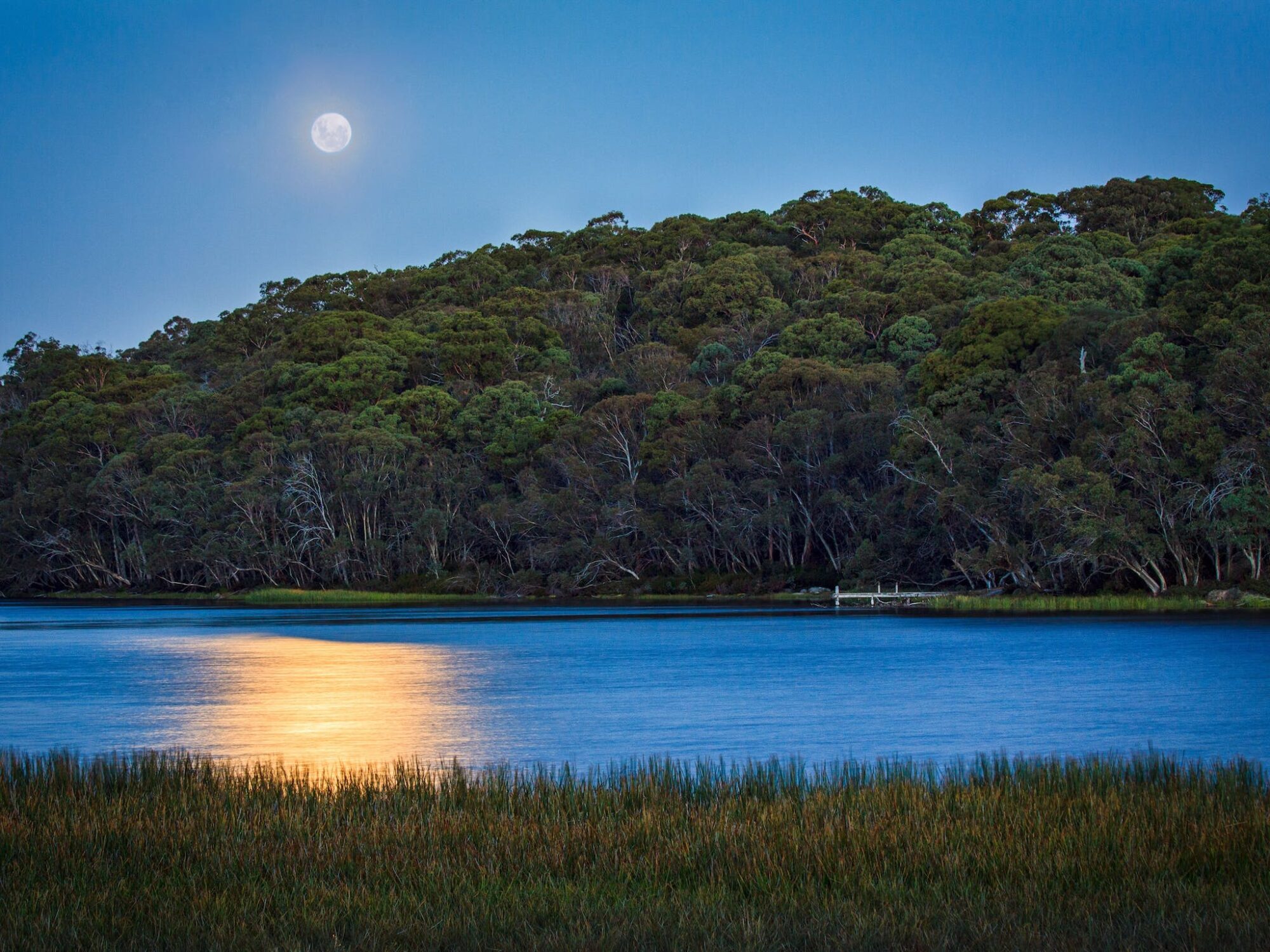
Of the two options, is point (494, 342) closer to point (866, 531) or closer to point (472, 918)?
point (866, 531)

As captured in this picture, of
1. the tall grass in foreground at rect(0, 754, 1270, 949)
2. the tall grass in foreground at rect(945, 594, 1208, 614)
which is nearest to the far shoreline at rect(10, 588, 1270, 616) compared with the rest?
the tall grass in foreground at rect(945, 594, 1208, 614)

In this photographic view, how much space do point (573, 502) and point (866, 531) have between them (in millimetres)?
16585

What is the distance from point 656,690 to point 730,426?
1568 inches

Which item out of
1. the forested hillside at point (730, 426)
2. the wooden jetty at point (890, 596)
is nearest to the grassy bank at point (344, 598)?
the forested hillside at point (730, 426)

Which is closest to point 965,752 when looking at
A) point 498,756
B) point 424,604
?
point 498,756

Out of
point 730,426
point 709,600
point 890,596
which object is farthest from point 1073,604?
point 730,426

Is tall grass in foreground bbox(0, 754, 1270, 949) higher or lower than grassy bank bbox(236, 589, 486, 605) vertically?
higher

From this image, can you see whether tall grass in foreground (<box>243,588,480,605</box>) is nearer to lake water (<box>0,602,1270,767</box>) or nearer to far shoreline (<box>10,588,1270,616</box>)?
far shoreline (<box>10,588,1270,616</box>)

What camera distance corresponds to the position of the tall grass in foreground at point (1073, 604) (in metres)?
44.7

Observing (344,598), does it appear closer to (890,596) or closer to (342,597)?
(342,597)

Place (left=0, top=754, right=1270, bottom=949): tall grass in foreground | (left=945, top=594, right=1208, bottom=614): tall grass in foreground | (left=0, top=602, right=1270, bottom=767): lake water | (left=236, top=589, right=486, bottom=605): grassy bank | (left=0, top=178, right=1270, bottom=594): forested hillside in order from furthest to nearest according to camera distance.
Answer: (left=236, top=589, right=486, bottom=605): grassy bank, (left=0, top=178, right=1270, bottom=594): forested hillside, (left=945, top=594, right=1208, bottom=614): tall grass in foreground, (left=0, top=602, right=1270, bottom=767): lake water, (left=0, top=754, right=1270, bottom=949): tall grass in foreground

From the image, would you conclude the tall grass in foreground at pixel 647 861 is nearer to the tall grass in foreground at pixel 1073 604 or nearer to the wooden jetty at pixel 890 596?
the tall grass in foreground at pixel 1073 604

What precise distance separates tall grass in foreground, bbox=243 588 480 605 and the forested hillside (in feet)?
4.87

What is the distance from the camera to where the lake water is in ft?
65.5
